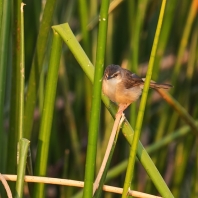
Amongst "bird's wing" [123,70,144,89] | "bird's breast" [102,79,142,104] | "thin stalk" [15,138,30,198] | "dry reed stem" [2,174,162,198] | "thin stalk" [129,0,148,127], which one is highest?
"thin stalk" [129,0,148,127]

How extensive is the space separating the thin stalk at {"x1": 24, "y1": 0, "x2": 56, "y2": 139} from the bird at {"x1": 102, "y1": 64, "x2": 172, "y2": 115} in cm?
29

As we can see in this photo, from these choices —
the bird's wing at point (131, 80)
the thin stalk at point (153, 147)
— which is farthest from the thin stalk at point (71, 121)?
the bird's wing at point (131, 80)

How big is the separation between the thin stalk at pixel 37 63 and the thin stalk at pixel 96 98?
45 centimetres

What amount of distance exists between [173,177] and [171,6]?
1043mm

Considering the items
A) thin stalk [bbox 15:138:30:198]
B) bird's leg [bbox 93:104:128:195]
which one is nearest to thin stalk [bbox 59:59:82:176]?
bird's leg [bbox 93:104:128:195]

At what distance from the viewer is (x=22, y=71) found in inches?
69.4

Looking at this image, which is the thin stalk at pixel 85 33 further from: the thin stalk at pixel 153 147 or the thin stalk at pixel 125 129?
the thin stalk at pixel 125 129

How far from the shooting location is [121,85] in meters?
2.19

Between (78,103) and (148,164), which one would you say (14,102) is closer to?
(148,164)

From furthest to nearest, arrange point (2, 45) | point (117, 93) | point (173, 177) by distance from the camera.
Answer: point (173, 177) < point (117, 93) < point (2, 45)

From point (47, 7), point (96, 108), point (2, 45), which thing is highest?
point (47, 7)

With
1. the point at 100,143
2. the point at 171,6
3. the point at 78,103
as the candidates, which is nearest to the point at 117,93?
the point at 171,6

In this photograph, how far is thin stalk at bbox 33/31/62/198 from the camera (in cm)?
164

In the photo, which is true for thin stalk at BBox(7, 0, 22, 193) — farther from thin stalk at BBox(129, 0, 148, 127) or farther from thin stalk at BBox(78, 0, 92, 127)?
thin stalk at BBox(129, 0, 148, 127)
